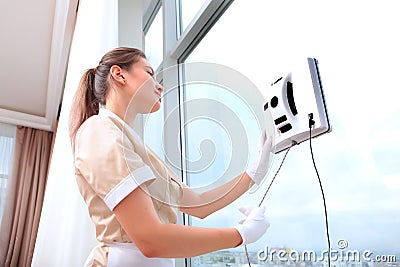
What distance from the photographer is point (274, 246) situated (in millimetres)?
1042

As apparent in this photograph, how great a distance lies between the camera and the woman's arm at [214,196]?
0.77 m

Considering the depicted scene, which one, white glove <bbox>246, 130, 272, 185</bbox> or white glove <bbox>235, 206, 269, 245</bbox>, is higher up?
white glove <bbox>246, 130, 272, 185</bbox>

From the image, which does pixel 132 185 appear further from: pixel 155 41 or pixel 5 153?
pixel 5 153

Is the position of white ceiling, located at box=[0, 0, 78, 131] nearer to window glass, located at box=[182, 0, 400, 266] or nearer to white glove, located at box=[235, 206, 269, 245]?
window glass, located at box=[182, 0, 400, 266]

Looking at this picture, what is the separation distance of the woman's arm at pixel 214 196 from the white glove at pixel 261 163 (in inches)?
0.5

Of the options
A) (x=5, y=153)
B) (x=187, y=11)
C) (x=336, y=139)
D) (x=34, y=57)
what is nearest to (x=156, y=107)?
(x=336, y=139)

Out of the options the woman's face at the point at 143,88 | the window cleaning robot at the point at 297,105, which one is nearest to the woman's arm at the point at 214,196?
the window cleaning robot at the point at 297,105

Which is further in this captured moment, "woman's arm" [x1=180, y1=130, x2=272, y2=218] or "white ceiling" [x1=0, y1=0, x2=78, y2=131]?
"white ceiling" [x1=0, y1=0, x2=78, y2=131]

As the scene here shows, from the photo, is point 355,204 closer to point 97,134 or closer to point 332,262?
point 332,262

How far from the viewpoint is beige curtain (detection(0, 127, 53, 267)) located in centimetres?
406

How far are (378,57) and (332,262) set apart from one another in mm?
467

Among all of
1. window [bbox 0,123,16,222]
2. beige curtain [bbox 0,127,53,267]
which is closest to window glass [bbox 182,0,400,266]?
beige curtain [bbox 0,127,53,267]

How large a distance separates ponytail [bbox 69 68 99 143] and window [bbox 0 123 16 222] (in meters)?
3.76

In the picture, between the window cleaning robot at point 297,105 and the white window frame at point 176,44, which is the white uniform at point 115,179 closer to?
the white window frame at point 176,44
